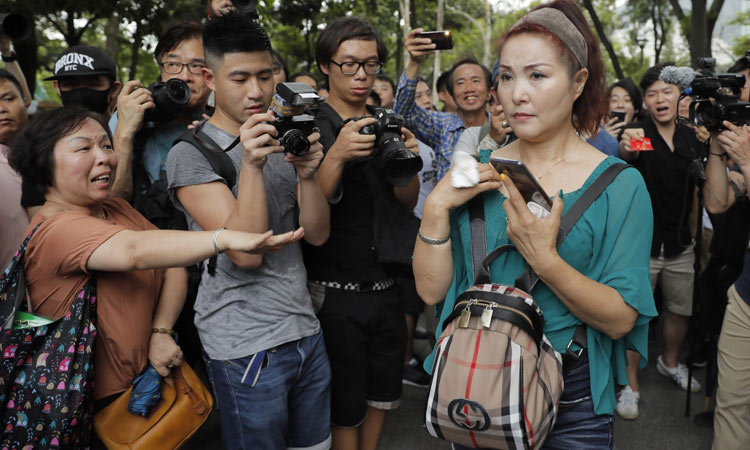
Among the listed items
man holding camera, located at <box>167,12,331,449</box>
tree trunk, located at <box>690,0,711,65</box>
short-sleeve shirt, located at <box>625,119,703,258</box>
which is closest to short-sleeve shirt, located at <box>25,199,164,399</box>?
man holding camera, located at <box>167,12,331,449</box>

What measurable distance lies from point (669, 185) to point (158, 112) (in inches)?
147

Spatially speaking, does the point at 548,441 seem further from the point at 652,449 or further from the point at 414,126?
the point at 414,126

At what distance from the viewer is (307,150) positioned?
2072mm

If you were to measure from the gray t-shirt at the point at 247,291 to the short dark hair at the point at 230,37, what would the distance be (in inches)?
12.2

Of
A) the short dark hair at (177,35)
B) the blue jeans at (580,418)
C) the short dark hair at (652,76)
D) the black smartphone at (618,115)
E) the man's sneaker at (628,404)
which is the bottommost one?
the man's sneaker at (628,404)

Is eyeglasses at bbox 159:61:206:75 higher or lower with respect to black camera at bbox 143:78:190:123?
higher

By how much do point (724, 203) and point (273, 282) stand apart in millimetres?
2839

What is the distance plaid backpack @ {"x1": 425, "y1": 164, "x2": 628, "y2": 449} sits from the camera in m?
1.37

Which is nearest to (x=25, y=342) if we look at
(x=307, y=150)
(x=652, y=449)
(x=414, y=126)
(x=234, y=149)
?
(x=234, y=149)

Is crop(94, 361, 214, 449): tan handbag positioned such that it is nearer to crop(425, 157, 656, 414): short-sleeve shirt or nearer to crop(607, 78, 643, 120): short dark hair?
crop(425, 157, 656, 414): short-sleeve shirt

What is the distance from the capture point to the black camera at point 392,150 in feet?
7.50

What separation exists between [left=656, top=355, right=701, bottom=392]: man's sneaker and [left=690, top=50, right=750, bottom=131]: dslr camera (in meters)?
2.11

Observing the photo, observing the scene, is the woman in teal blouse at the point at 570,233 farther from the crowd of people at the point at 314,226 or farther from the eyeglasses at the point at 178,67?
the eyeglasses at the point at 178,67

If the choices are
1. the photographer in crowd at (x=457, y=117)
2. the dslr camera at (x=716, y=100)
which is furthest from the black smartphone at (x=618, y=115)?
the dslr camera at (x=716, y=100)
